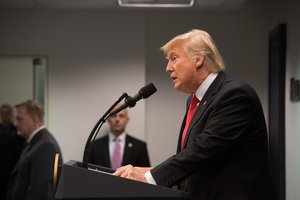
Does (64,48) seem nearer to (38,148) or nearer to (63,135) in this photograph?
(63,135)

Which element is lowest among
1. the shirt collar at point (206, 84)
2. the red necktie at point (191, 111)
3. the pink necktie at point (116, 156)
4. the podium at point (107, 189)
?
the pink necktie at point (116, 156)

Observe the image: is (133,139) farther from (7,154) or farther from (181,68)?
(181,68)

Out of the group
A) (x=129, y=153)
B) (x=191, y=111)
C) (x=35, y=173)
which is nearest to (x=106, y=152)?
(x=129, y=153)

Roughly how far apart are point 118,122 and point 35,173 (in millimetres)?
1436

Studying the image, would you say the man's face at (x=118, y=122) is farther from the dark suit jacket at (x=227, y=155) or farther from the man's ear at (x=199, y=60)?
the dark suit jacket at (x=227, y=155)

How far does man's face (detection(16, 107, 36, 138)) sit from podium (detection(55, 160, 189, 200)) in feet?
7.20

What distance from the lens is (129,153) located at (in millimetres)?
4395

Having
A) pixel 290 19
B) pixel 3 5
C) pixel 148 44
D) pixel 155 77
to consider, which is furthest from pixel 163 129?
pixel 3 5

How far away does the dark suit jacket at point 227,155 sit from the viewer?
1590 millimetres

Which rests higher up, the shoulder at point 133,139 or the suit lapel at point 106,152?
the shoulder at point 133,139

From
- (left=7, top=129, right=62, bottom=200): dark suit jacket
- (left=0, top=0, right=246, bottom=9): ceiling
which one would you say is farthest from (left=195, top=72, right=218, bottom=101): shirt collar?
(left=0, top=0, right=246, bottom=9): ceiling

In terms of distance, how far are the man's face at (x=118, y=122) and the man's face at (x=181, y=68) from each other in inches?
105

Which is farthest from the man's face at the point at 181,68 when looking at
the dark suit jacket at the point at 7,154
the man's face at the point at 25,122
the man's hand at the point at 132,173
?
the dark suit jacket at the point at 7,154

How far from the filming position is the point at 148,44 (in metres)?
4.84
